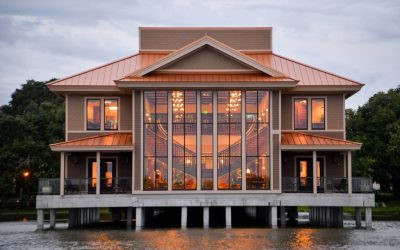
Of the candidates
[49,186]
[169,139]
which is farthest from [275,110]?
[49,186]

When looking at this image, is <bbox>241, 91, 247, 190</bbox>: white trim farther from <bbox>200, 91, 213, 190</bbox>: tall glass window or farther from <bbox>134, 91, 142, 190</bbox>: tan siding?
<bbox>134, 91, 142, 190</bbox>: tan siding

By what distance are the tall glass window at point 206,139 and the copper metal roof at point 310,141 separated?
4.43 meters

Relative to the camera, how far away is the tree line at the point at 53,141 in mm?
73375

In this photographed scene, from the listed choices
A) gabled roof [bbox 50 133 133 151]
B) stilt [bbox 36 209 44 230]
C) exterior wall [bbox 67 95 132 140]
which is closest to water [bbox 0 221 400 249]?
stilt [bbox 36 209 44 230]

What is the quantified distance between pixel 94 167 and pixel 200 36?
11.5 meters

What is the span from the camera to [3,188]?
235ft

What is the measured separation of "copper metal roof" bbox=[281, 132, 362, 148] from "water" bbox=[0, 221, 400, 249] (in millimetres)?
4979

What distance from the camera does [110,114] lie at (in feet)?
160

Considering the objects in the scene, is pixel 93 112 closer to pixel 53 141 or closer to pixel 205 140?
pixel 205 140

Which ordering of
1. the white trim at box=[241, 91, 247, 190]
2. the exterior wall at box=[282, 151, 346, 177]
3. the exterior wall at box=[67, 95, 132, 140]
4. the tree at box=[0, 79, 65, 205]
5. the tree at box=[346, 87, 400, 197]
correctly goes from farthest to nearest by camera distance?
the tree at box=[346, 87, 400, 197], the tree at box=[0, 79, 65, 205], the exterior wall at box=[282, 151, 346, 177], the exterior wall at box=[67, 95, 132, 140], the white trim at box=[241, 91, 247, 190]

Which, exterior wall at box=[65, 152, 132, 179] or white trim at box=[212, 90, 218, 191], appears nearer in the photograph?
white trim at box=[212, 90, 218, 191]

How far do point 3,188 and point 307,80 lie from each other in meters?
34.7

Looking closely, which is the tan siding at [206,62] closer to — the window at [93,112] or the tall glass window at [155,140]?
the tall glass window at [155,140]

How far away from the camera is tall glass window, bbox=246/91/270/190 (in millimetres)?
45469
